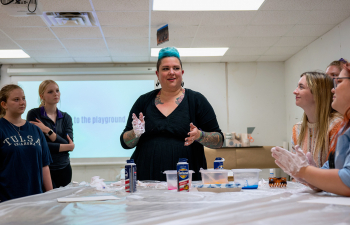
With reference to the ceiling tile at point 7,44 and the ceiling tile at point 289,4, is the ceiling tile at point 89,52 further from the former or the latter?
the ceiling tile at point 289,4

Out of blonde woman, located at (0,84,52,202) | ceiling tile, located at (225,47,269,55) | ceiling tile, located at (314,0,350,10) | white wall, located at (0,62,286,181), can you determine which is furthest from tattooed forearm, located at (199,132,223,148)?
white wall, located at (0,62,286,181)

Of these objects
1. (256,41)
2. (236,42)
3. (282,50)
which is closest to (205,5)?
(236,42)

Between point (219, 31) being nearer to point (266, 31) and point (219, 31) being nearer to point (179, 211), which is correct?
point (266, 31)

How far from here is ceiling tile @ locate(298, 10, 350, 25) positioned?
360 cm

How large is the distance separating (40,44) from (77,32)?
0.90 m

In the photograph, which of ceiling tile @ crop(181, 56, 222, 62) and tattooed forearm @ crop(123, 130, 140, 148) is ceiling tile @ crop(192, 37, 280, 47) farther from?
tattooed forearm @ crop(123, 130, 140, 148)

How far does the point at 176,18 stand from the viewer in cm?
371

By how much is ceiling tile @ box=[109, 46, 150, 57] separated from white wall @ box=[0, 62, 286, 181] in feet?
3.37

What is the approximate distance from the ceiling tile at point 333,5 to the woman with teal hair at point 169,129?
2376 millimetres

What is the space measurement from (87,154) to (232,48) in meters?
3.37

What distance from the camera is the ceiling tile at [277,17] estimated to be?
11.8 feet

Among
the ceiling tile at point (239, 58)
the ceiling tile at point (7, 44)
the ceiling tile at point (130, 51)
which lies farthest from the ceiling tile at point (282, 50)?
the ceiling tile at point (7, 44)

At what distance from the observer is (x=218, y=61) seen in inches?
230

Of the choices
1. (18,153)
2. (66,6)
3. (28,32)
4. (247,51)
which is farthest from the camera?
(247,51)
